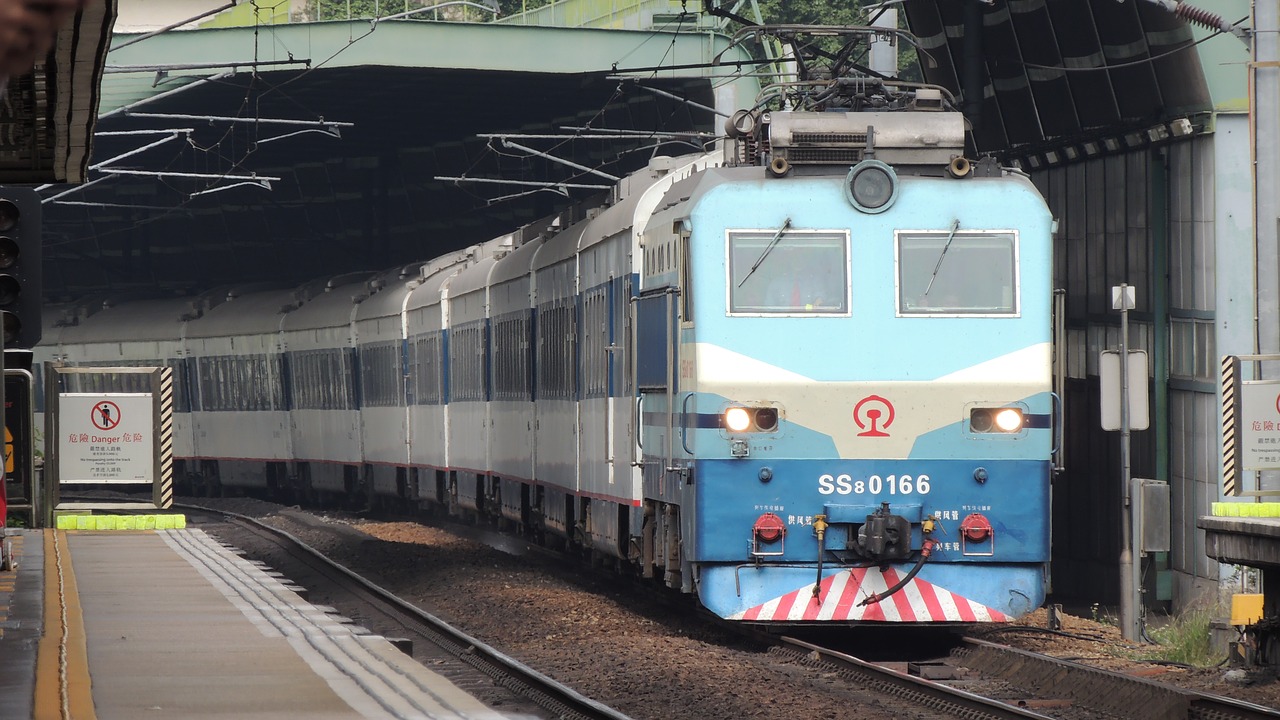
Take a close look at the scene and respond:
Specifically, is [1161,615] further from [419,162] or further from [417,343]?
[419,162]

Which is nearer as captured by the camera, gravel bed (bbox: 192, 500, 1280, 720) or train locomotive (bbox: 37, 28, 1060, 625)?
gravel bed (bbox: 192, 500, 1280, 720)

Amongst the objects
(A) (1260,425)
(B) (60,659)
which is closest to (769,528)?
(B) (60,659)

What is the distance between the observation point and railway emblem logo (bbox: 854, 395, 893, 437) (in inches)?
470

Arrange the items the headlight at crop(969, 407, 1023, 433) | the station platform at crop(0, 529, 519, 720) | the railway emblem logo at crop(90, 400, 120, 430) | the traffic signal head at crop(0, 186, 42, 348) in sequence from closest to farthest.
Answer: the station platform at crop(0, 529, 519, 720) → the traffic signal head at crop(0, 186, 42, 348) → the headlight at crop(969, 407, 1023, 433) → the railway emblem logo at crop(90, 400, 120, 430)

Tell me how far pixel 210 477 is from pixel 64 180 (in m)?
33.5

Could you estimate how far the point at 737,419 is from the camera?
11.9 meters

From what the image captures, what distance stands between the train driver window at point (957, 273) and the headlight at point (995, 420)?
2.07 feet

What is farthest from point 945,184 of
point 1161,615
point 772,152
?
point 1161,615

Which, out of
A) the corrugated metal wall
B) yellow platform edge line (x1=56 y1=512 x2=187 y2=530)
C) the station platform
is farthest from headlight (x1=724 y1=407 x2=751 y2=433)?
yellow platform edge line (x1=56 y1=512 x2=187 y2=530)

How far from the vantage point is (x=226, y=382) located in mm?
40500

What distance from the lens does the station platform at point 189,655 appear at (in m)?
8.31

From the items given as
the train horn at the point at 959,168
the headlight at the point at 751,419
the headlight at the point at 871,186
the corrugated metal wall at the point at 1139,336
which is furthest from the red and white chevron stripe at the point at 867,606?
the corrugated metal wall at the point at 1139,336

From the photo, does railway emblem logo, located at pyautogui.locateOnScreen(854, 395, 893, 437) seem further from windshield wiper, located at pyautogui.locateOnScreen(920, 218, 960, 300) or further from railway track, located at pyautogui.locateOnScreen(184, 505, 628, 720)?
railway track, located at pyautogui.locateOnScreen(184, 505, 628, 720)

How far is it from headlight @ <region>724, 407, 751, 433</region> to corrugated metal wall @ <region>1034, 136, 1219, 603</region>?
893 centimetres
